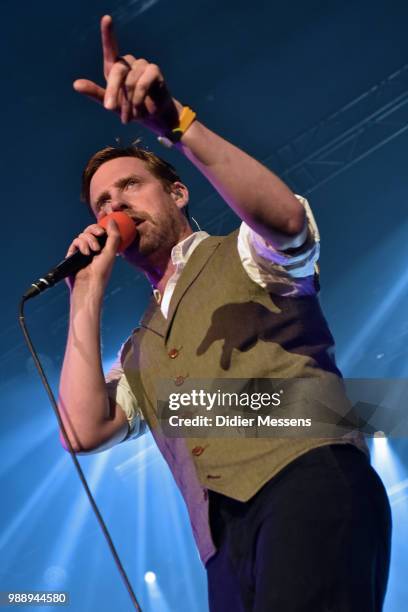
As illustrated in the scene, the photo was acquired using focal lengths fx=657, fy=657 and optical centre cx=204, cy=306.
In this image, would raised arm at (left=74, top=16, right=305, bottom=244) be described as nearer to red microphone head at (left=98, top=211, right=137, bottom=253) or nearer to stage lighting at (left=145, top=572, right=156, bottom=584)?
red microphone head at (left=98, top=211, right=137, bottom=253)

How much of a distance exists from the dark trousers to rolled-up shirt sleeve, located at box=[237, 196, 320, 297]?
350mm

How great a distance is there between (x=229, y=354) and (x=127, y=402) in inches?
16.7

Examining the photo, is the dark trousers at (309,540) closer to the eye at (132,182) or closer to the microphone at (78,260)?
the microphone at (78,260)

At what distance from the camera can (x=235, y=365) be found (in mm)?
1325

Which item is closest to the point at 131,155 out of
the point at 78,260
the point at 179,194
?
the point at 179,194

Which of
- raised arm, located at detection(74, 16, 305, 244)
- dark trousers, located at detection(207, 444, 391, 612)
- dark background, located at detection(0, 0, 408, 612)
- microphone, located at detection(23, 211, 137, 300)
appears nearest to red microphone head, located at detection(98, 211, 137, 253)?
microphone, located at detection(23, 211, 137, 300)

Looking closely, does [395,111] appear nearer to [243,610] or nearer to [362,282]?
[362,282]

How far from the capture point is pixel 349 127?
17.8ft

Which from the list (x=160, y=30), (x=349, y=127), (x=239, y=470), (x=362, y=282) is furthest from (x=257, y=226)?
(x=362, y=282)

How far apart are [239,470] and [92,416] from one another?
0.42 meters

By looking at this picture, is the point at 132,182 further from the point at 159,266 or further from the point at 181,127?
the point at 181,127

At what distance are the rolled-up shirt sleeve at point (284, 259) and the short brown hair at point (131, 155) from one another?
61 centimetres

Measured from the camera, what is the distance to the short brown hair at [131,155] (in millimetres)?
1941

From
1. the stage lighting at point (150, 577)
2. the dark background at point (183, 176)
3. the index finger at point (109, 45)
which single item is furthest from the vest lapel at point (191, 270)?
the stage lighting at point (150, 577)
